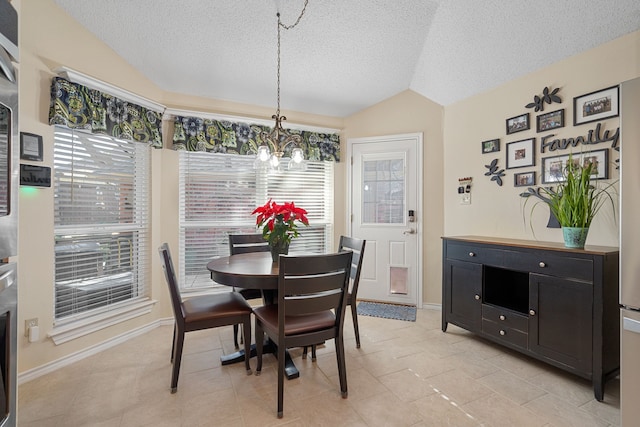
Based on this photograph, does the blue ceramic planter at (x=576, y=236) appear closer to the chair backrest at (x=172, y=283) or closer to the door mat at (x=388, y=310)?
the door mat at (x=388, y=310)

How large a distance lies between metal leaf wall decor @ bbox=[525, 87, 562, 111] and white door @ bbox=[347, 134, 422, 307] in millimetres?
1256

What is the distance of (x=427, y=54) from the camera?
308 centimetres

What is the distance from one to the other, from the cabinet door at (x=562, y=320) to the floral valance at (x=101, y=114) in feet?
11.7

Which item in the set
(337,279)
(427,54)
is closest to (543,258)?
(337,279)

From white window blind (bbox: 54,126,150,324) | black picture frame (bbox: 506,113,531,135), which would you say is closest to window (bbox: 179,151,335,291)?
white window blind (bbox: 54,126,150,324)

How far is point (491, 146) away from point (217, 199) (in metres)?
2.99

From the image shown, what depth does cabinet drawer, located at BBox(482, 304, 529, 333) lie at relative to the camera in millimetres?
2320

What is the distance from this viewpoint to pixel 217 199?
3.53 metres

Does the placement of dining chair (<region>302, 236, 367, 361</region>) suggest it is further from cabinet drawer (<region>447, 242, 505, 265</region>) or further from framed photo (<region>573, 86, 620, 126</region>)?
framed photo (<region>573, 86, 620, 126</region>)

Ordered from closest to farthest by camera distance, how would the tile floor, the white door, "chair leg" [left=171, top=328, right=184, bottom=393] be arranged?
1. the tile floor
2. "chair leg" [left=171, top=328, right=184, bottom=393]
3. the white door

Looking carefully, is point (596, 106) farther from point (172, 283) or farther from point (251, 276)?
point (172, 283)

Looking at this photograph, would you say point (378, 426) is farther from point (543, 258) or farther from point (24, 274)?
point (24, 274)

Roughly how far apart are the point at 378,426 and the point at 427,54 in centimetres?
321

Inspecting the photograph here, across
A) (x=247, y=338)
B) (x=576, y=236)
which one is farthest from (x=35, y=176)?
(x=576, y=236)
